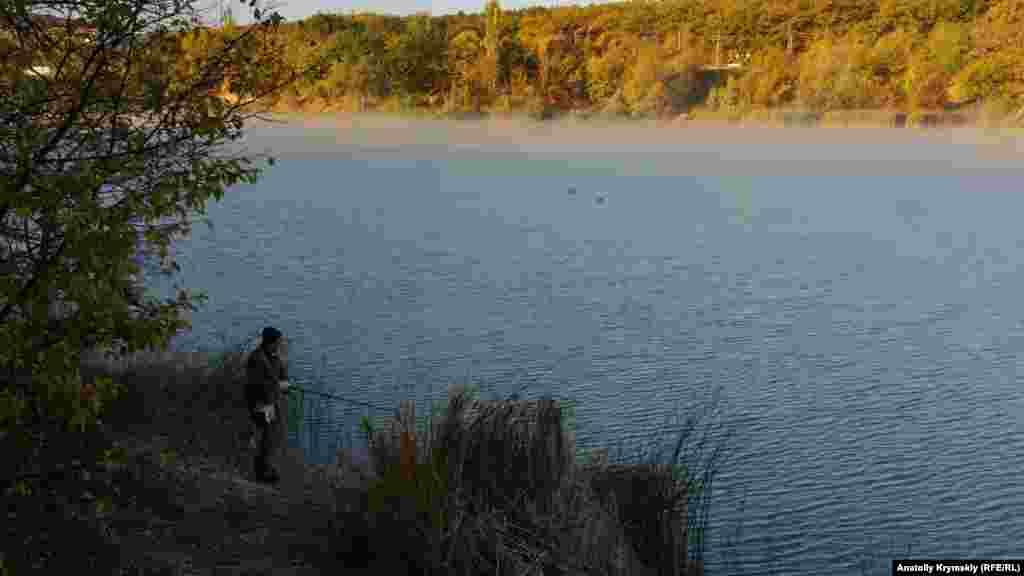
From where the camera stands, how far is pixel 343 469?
941 cm

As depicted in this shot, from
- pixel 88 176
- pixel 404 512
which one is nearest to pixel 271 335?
pixel 404 512

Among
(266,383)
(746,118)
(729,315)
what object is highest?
(746,118)

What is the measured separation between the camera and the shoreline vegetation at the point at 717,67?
69.4 m

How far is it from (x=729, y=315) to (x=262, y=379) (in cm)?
1263

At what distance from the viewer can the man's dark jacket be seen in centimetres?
938

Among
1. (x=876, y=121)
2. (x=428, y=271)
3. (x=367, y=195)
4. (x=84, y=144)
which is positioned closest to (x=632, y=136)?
(x=876, y=121)

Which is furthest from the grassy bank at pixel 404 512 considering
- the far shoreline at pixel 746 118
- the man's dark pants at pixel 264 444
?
the far shoreline at pixel 746 118

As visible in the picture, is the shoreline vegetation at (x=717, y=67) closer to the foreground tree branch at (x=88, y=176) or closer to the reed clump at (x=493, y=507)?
the reed clump at (x=493, y=507)

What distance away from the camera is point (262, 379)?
9398mm

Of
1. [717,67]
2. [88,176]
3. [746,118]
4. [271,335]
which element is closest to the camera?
[88,176]

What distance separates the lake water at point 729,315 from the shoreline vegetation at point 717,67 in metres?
26.9

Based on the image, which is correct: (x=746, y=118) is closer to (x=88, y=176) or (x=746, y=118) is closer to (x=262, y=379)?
(x=262, y=379)

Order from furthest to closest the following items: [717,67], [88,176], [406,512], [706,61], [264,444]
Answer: [706,61] → [717,67] → [264,444] → [406,512] → [88,176]

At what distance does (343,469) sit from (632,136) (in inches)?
2327
